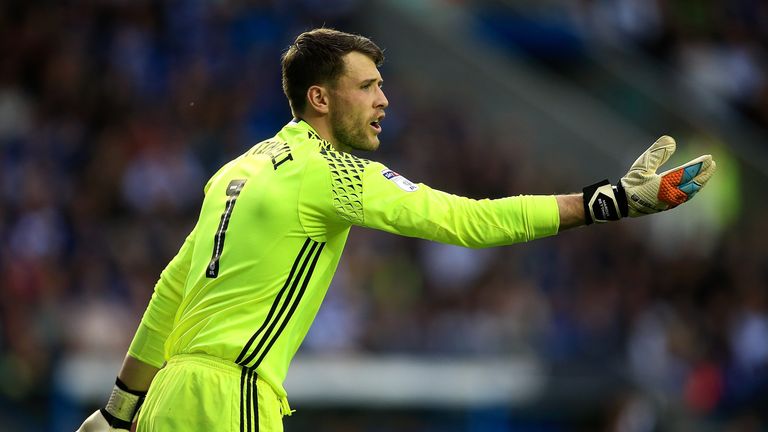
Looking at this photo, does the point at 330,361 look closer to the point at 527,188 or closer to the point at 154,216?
the point at 154,216

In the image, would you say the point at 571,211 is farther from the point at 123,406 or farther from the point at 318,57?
the point at 123,406

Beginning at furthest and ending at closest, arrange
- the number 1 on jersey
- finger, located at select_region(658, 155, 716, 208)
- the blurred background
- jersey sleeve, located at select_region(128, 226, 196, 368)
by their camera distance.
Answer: the blurred background → jersey sleeve, located at select_region(128, 226, 196, 368) → the number 1 on jersey → finger, located at select_region(658, 155, 716, 208)

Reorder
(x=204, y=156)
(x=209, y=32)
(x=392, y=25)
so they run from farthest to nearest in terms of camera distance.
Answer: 1. (x=392, y=25)
2. (x=209, y=32)
3. (x=204, y=156)

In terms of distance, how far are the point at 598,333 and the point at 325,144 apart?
8247mm

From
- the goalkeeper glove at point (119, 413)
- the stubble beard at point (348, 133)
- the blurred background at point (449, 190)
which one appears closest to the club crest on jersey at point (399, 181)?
the stubble beard at point (348, 133)

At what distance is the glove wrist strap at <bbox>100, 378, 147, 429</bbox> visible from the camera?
5918 millimetres

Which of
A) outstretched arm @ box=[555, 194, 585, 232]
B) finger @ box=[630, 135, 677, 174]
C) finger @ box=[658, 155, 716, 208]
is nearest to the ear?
outstretched arm @ box=[555, 194, 585, 232]

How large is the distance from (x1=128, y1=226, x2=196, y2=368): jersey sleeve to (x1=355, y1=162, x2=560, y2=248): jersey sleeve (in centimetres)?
92

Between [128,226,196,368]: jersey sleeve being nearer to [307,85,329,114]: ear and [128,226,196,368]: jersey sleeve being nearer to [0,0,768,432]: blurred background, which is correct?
[307,85,329,114]: ear

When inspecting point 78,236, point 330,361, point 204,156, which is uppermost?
point 204,156

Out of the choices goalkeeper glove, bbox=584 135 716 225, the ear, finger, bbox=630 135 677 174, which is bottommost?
goalkeeper glove, bbox=584 135 716 225

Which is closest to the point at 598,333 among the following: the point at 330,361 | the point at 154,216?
the point at 330,361

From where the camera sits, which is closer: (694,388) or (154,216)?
(694,388)

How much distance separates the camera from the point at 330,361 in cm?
1263
